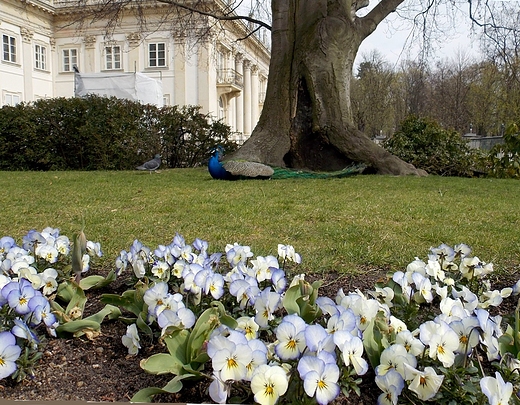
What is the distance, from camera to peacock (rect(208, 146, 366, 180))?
9.08 metres

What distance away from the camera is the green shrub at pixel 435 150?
477 inches

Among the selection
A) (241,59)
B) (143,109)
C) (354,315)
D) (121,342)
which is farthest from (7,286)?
(241,59)

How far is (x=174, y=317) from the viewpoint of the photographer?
5.40ft

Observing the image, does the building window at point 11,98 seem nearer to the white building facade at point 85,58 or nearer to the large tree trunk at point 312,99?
the white building facade at point 85,58

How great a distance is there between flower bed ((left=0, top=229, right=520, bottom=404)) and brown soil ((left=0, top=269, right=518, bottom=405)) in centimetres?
4

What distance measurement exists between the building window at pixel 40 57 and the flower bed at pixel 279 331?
1507 inches

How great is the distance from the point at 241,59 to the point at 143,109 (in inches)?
1276

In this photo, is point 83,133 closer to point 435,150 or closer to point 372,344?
point 435,150

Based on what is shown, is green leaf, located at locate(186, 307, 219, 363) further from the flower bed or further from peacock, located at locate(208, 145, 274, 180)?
peacock, located at locate(208, 145, 274, 180)

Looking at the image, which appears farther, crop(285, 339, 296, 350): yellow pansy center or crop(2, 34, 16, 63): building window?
crop(2, 34, 16, 63): building window

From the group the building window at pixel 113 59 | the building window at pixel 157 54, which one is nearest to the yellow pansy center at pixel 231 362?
the building window at pixel 157 54

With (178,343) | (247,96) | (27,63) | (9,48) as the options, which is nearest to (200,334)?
(178,343)

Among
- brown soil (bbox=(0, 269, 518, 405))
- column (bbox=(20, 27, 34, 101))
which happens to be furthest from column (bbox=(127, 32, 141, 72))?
brown soil (bbox=(0, 269, 518, 405))

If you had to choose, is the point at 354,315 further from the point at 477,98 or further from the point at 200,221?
the point at 477,98
